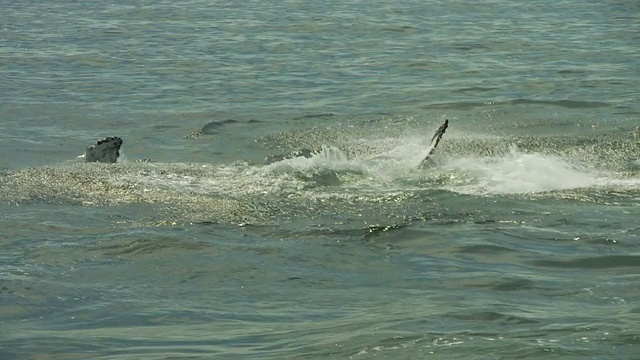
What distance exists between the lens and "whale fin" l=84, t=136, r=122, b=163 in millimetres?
13242

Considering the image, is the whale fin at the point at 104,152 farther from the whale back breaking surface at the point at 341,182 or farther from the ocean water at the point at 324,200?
the ocean water at the point at 324,200

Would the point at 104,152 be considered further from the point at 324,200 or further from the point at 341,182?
the point at 324,200

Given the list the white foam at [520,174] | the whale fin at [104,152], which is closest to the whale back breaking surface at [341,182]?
the white foam at [520,174]

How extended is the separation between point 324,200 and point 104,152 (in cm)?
313

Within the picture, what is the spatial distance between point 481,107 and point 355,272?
27.6 feet

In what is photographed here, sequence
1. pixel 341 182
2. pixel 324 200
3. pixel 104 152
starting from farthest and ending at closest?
pixel 104 152 < pixel 341 182 < pixel 324 200

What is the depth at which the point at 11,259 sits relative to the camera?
371 inches

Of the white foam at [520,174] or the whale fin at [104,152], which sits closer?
the white foam at [520,174]

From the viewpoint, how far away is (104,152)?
13.3m

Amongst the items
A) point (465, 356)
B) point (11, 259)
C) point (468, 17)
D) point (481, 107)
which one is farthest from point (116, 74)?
point (465, 356)

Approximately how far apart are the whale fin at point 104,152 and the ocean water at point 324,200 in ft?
1.08

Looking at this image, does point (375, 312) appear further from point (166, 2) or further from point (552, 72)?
point (166, 2)

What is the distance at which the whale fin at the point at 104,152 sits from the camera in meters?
13.2

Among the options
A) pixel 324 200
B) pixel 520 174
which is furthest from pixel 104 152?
pixel 520 174
